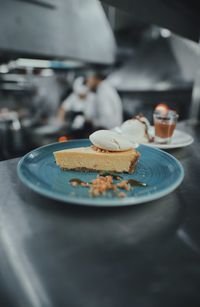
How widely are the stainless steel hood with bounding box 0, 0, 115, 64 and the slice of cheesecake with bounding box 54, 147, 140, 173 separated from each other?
197 cm

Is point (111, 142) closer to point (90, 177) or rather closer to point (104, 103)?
point (90, 177)

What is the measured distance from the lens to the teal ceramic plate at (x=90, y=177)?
573 millimetres

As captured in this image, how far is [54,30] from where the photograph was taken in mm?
2906

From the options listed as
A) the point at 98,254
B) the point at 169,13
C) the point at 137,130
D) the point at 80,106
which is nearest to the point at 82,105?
the point at 80,106

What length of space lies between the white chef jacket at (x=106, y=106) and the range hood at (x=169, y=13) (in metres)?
2.15

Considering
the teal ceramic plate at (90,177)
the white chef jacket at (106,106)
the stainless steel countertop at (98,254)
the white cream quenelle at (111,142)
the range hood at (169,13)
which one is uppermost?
the range hood at (169,13)

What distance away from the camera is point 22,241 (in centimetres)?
51

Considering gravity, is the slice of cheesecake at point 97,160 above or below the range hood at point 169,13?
below

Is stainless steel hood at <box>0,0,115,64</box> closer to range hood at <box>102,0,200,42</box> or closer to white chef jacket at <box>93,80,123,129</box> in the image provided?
white chef jacket at <box>93,80,123,129</box>

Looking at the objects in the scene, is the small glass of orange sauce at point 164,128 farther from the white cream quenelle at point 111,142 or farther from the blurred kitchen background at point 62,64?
the blurred kitchen background at point 62,64

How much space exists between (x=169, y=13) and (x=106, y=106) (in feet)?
8.51

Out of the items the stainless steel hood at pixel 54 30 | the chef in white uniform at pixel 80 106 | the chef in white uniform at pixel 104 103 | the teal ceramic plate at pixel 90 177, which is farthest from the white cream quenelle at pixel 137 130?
the chef in white uniform at pixel 104 103

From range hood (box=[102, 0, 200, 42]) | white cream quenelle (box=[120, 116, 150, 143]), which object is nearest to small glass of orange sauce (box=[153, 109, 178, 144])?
white cream quenelle (box=[120, 116, 150, 143])

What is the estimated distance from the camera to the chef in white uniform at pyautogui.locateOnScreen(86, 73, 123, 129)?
402 cm
